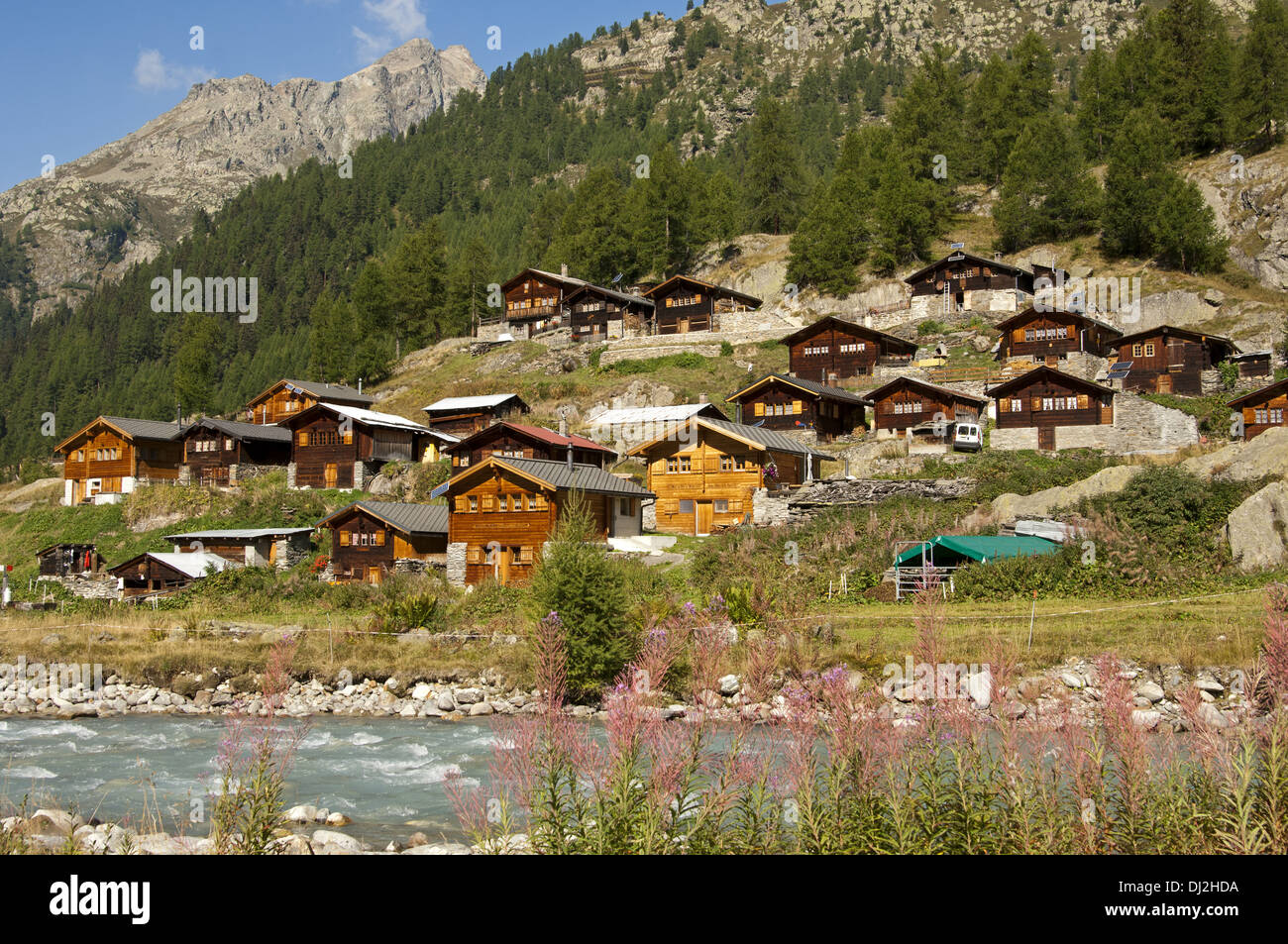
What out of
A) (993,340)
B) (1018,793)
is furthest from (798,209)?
→ (1018,793)

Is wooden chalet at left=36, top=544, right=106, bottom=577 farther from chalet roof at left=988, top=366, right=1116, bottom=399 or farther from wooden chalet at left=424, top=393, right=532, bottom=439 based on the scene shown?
chalet roof at left=988, top=366, right=1116, bottom=399

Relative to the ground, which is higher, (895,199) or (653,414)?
(895,199)

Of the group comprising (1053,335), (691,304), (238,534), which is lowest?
(238,534)

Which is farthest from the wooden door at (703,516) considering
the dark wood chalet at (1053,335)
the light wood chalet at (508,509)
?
the dark wood chalet at (1053,335)

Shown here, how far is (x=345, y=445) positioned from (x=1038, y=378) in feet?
132

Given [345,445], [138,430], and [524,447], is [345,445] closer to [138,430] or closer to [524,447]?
[524,447]

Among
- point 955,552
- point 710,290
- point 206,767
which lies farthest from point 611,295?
point 206,767

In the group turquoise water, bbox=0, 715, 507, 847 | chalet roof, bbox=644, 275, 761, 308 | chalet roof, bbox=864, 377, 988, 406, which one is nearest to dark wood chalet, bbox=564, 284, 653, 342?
chalet roof, bbox=644, 275, 761, 308

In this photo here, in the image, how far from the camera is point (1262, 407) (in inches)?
1884

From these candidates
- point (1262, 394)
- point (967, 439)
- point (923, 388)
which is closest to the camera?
point (1262, 394)

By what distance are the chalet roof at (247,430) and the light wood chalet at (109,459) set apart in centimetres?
194

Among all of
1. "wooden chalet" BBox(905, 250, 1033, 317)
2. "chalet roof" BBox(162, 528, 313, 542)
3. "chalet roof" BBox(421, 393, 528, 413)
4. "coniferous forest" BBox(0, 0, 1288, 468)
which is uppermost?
"coniferous forest" BBox(0, 0, 1288, 468)

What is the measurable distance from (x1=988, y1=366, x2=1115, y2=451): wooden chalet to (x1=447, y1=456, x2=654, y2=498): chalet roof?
2206 cm

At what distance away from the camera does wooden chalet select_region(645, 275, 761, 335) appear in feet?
263
